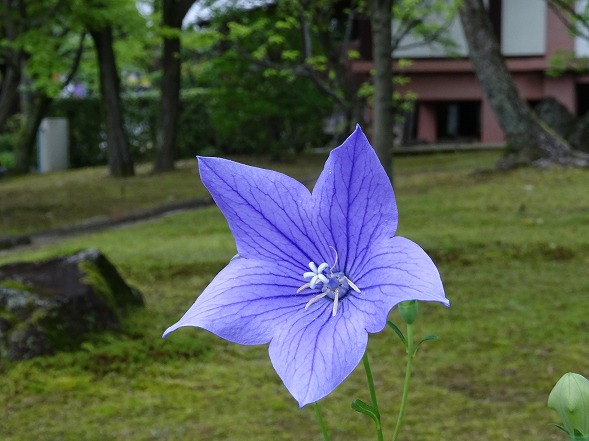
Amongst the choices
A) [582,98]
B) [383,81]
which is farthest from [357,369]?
[582,98]

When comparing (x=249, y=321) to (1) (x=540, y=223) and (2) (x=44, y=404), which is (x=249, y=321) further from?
(1) (x=540, y=223)

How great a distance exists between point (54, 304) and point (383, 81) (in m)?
4.70

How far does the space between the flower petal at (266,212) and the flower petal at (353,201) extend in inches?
0.8

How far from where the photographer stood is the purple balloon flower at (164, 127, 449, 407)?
886 mm

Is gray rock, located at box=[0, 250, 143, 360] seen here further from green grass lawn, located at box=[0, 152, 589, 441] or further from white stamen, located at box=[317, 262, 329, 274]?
white stamen, located at box=[317, 262, 329, 274]

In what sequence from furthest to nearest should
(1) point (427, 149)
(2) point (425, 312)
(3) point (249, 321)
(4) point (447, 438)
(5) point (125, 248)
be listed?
(1) point (427, 149) < (5) point (125, 248) < (2) point (425, 312) < (4) point (447, 438) < (3) point (249, 321)

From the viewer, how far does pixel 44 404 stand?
13.0ft

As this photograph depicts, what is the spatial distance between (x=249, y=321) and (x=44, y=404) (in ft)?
10.5

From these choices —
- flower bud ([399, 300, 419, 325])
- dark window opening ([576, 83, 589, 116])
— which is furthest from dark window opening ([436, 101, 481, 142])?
flower bud ([399, 300, 419, 325])

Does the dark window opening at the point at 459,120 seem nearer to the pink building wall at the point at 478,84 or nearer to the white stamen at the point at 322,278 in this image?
the pink building wall at the point at 478,84

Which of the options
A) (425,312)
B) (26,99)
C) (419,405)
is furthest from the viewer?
(26,99)

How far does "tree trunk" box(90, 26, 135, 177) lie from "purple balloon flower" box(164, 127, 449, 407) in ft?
50.5

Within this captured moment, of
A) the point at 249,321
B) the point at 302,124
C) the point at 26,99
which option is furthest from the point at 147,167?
the point at 249,321

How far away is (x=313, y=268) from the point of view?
38.8 inches
